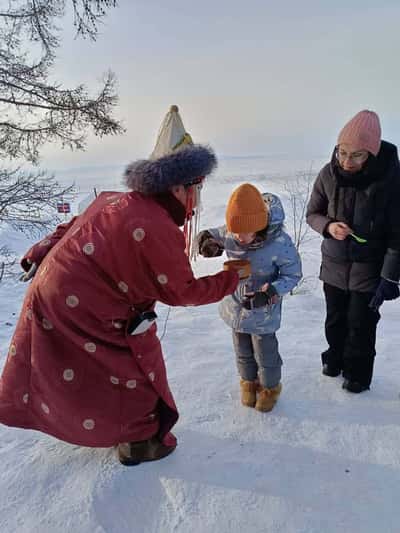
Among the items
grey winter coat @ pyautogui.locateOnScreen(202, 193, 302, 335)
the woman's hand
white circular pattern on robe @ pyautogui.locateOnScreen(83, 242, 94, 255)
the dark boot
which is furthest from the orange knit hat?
the dark boot

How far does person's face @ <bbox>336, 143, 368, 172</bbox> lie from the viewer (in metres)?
2.20

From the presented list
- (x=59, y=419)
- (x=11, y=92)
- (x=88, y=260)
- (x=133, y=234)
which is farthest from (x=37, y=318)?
(x=11, y=92)

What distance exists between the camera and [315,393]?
2.57m

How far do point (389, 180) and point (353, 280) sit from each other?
64 cm

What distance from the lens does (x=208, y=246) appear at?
2.31 metres

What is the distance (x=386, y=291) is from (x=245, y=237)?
0.90 meters

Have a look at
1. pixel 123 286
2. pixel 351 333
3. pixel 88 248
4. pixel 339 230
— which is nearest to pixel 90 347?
pixel 123 286

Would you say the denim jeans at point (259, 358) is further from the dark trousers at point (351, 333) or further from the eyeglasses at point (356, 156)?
the eyeglasses at point (356, 156)

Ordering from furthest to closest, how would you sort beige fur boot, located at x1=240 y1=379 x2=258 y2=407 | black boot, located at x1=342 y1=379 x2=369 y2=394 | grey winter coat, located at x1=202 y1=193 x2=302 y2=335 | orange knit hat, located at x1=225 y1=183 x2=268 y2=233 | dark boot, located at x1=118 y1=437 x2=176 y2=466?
black boot, located at x1=342 y1=379 x2=369 y2=394 → beige fur boot, located at x1=240 y1=379 x2=258 y2=407 → grey winter coat, located at x1=202 y1=193 x2=302 y2=335 → orange knit hat, located at x1=225 y1=183 x2=268 y2=233 → dark boot, located at x1=118 y1=437 x2=176 y2=466

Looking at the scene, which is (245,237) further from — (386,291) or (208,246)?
(386,291)

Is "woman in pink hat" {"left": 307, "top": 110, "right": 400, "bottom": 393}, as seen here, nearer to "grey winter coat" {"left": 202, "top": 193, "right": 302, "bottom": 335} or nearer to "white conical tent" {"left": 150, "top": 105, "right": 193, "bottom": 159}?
"grey winter coat" {"left": 202, "top": 193, "right": 302, "bottom": 335}

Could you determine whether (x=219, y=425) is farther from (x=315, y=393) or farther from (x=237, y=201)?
(x=237, y=201)

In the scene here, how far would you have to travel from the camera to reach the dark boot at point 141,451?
6.35 feet

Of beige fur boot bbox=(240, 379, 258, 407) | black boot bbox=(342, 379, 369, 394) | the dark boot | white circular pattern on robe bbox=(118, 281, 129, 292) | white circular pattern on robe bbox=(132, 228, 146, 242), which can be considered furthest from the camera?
black boot bbox=(342, 379, 369, 394)
